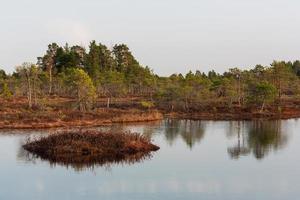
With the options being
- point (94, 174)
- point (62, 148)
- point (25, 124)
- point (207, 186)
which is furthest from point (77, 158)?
point (25, 124)

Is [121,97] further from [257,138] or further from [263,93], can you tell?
[257,138]

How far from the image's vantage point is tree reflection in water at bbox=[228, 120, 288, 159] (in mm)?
38500

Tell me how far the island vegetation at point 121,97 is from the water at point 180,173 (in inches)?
639

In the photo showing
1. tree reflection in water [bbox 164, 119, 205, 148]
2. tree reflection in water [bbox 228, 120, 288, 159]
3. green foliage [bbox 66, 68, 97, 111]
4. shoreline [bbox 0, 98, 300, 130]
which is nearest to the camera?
tree reflection in water [bbox 228, 120, 288, 159]

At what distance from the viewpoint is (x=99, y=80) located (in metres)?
97.4

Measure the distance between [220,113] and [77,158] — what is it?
42.8 m

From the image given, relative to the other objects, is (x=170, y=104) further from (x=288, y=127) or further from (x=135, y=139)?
(x=135, y=139)

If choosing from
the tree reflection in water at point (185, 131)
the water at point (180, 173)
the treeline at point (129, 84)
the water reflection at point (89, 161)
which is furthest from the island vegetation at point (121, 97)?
the water reflection at point (89, 161)

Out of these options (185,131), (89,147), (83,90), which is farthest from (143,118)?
(89,147)

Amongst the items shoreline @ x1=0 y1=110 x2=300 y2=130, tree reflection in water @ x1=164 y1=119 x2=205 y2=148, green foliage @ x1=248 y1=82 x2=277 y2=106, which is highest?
green foliage @ x1=248 y1=82 x2=277 y2=106

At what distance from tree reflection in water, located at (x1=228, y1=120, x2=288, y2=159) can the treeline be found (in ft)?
52.5

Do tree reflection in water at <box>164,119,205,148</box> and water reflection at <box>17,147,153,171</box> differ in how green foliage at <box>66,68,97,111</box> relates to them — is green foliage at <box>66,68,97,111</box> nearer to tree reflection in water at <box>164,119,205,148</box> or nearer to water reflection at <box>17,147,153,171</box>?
tree reflection in water at <box>164,119,205,148</box>

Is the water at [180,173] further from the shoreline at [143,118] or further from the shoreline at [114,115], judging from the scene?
the shoreline at [114,115]

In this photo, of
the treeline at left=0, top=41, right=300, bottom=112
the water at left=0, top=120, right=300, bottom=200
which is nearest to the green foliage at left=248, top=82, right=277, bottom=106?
the treeline at left=0, top=41, right=300, bottom=112
